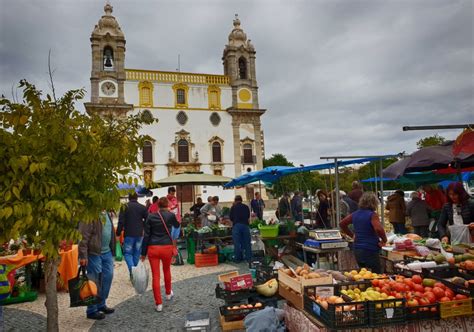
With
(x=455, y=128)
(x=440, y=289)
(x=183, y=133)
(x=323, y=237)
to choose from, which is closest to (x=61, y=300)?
(x=323, y=237)

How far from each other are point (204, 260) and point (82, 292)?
16.0ft

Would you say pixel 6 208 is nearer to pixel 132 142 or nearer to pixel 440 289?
pixel 132 142

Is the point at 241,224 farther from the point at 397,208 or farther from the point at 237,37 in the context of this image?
the point at 237,37

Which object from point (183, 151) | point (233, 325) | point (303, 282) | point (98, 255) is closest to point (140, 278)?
point (98, 255)

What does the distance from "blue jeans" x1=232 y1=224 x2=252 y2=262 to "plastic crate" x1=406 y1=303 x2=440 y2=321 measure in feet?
19.9

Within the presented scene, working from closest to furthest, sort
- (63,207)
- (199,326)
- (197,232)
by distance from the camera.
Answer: (63,207) → (199,326) → (197,232)

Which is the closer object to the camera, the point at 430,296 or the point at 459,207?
the point at 430,296

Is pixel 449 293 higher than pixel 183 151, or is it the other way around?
pixel 183 151

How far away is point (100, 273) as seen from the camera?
5.54m

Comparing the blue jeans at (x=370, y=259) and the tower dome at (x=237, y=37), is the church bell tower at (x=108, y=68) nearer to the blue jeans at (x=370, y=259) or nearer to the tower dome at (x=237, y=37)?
the tower dome at (x=237, y=37)

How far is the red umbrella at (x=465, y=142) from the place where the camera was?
4734 mm

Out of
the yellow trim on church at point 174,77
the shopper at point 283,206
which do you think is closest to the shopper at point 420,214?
the shopper at point 283,206

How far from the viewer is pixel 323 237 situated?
254 inches

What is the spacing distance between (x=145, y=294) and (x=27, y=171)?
4.61 m
